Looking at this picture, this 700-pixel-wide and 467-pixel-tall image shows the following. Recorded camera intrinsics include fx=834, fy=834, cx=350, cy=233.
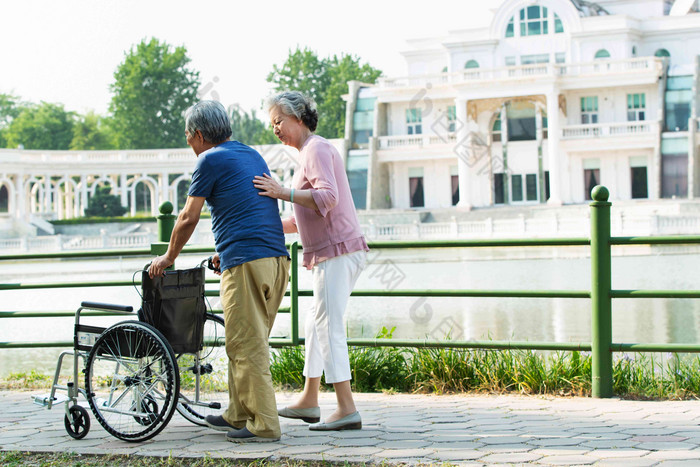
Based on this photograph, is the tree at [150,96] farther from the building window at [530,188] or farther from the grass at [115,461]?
the grass at [115,461]

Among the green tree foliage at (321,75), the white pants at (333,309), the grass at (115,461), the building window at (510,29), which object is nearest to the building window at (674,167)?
the building window at (510,29)

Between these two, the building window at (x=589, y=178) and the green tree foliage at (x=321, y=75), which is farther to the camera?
the green tree foliage at (x=321, y=75)

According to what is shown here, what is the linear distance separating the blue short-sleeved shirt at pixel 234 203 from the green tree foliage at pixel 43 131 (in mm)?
79146

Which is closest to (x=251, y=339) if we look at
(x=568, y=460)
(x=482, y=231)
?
(x=568, y=460)

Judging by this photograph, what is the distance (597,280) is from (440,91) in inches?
1599

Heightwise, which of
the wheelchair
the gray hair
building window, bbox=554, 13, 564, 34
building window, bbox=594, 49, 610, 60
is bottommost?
the wheelchair

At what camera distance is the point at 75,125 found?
80.6 metres

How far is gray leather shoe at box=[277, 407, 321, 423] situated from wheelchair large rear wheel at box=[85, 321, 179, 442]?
0.66m

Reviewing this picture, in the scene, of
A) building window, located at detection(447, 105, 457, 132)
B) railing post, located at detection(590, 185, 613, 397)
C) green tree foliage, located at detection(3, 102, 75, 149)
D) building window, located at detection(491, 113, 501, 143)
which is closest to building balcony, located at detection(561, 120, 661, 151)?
building window, located at detection(491, 113, 501, 143)

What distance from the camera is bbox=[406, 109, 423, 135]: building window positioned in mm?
46031

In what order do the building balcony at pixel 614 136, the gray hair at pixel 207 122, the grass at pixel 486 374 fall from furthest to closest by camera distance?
the building balcony at pixel 614 136 < the grass at pixel 486 374 < the gray hair at pixel 207 122

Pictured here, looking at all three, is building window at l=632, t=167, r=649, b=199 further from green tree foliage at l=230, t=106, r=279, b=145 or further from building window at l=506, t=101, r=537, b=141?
green tree foliage at l=230, t=106, r=279, b=145

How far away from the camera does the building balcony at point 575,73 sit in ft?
134

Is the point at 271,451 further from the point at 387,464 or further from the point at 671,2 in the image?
the point at 671,2
